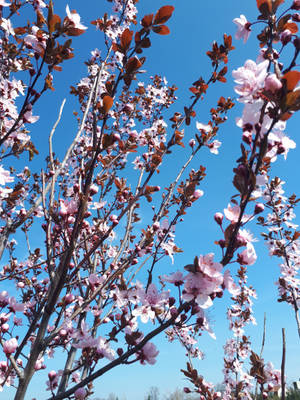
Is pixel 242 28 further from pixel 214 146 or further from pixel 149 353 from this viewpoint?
pixel 149 353

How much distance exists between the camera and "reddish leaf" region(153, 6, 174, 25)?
1.29m

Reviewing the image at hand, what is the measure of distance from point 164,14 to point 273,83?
29.3 inches

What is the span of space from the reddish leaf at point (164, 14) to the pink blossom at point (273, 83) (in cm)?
71

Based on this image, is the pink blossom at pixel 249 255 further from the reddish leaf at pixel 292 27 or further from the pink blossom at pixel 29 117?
the pink blossom at pixel 29 117

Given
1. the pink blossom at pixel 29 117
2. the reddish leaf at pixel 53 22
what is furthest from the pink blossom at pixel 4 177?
the reddish leaf at pixel 53 22

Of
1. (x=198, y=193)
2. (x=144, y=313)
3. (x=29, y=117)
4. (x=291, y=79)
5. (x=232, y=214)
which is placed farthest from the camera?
(x=198, y=193)

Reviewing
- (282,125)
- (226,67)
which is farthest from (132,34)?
(226,67)

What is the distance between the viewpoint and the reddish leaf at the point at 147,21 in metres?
1.30

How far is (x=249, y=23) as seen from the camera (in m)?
1.40

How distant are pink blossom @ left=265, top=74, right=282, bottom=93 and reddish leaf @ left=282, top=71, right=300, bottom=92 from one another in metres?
0.02

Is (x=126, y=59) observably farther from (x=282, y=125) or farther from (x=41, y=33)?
(x=282, y=125)

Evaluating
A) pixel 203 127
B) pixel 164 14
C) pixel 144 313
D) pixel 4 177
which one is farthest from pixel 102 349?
pixel 203 127

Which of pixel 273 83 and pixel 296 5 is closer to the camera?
pixel 273 83

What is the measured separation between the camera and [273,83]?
881mm
